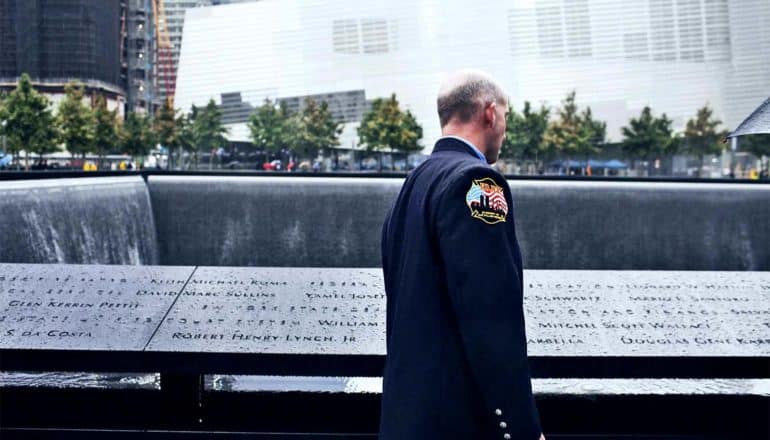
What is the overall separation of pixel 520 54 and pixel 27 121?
107 ft

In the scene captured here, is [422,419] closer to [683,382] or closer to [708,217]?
[683,382]

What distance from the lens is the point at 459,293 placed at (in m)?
1.91

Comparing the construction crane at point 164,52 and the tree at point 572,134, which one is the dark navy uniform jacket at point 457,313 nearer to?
the tree at point 572,134

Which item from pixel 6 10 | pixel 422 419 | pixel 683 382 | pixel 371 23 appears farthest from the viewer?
pixel 371 23

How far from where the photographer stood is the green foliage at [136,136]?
46219 millimetres

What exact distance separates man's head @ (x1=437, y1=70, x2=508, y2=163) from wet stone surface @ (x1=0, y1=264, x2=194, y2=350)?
207cm

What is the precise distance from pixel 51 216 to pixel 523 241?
14.8ft

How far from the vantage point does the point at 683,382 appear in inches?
208

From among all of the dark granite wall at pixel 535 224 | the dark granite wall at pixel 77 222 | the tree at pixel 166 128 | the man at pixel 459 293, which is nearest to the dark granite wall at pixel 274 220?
the dark granite wall at pixel 535 224

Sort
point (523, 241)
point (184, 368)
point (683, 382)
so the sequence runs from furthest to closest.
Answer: point (523, 241), point (683, 382), point (184, 368)

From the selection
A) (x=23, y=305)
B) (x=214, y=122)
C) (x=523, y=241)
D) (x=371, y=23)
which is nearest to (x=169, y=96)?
(x=214, y=122)

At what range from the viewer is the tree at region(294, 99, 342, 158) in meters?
51.3

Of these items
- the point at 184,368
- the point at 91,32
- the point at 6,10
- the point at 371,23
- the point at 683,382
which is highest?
the point at 371,23

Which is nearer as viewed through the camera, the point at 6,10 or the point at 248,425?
the point at 248,425
